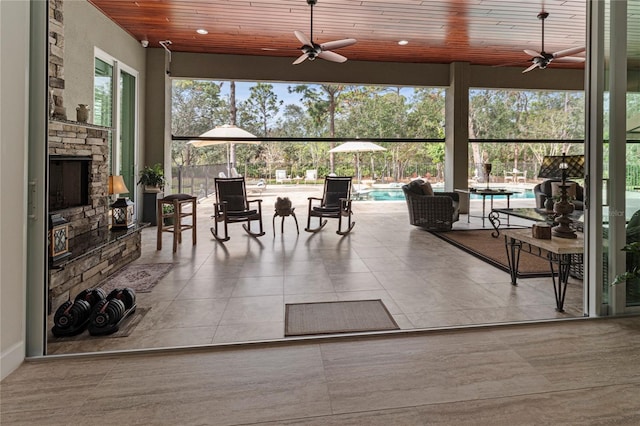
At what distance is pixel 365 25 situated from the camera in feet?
20.6

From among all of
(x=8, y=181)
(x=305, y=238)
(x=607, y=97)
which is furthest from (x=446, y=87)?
(x=8, y=181)

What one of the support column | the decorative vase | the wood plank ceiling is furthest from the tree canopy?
the decorative vase

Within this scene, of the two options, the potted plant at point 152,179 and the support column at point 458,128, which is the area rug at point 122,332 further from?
the support column at point 458,128

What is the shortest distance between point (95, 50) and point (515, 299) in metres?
6.21

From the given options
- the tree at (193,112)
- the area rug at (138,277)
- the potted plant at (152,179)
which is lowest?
the area rug at (138,277)

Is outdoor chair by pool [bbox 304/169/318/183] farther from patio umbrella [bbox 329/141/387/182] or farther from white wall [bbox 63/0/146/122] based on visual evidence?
white wall [bbox 63/0/146/122]

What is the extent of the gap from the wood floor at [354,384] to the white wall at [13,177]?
213 mm

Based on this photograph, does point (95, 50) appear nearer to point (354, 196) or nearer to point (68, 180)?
point (68, 180)

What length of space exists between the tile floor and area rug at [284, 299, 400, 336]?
86 millimetres

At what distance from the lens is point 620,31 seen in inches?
104

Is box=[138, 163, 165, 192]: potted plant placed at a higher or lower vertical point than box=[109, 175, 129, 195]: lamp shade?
higher

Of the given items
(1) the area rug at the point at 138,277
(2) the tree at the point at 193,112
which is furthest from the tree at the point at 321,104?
(1) the area rug at the point at 138,277

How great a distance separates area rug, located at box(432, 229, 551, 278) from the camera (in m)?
4.21

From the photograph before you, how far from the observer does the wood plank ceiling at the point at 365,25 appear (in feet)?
17.8
